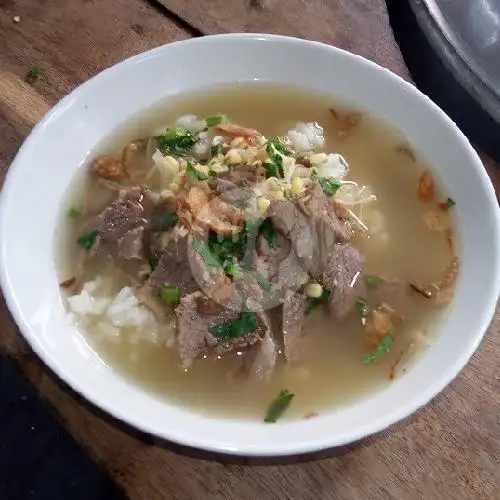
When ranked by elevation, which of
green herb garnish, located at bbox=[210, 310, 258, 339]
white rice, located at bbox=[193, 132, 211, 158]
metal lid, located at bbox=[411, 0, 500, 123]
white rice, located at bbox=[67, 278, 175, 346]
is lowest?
white rice, located at bbox=[67, 278, 175, 346]

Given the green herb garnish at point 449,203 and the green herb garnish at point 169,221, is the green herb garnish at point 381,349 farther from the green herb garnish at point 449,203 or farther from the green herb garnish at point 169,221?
the green herb garnish at point 169,221

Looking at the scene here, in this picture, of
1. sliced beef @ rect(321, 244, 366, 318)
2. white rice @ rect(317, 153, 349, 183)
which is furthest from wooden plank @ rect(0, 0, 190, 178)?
sliced beef @ rect(321, 244, 366, 318)

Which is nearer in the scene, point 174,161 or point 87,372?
point 87,372

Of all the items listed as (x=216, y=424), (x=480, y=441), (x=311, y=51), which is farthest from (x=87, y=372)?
(x=311, y=51)

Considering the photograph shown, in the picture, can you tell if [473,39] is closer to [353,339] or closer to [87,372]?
[353,339]

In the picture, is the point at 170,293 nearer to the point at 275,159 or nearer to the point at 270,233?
the point at 270,233

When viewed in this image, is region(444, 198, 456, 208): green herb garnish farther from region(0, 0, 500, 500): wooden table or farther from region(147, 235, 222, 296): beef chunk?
region(147, 235, 222, 296): beef chunk

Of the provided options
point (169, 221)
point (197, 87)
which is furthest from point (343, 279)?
point (197, 87)
